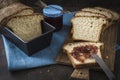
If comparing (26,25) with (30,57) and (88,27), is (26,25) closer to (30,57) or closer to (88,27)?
(30,57)

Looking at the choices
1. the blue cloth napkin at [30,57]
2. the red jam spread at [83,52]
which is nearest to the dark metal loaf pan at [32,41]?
the blue cloth napkin at [30,57]

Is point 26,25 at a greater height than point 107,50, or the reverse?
point 26,25

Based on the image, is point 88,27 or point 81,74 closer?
point 81,74

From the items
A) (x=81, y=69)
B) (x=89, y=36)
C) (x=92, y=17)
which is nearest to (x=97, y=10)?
A: (x=92, y=17)

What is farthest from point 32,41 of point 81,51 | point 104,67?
point 104,67

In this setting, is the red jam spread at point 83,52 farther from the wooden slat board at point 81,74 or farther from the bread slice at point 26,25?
the bread slice at point 26,25
